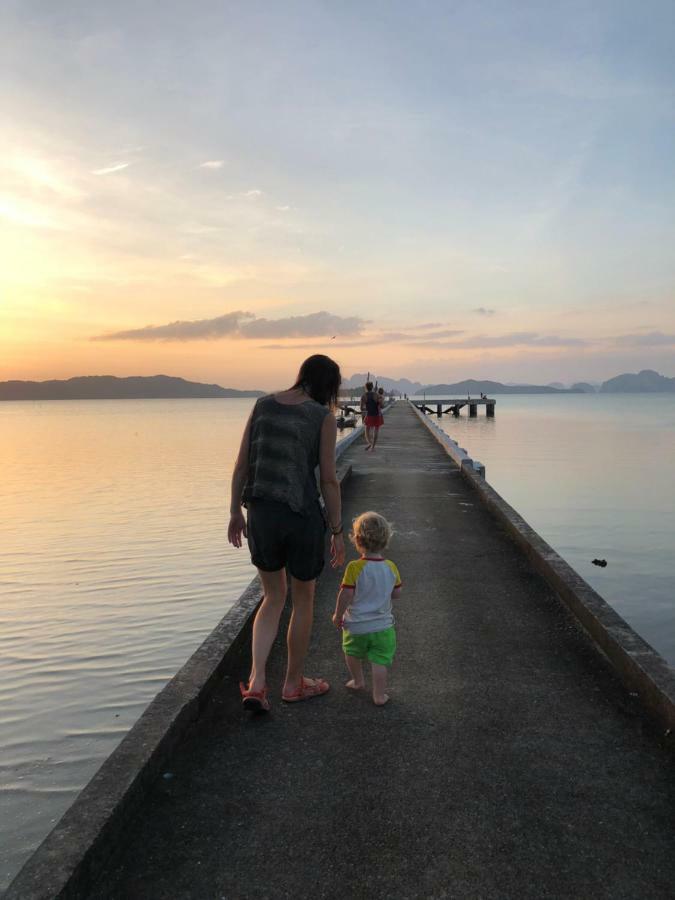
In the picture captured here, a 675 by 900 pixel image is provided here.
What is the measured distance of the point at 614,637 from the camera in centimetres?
510

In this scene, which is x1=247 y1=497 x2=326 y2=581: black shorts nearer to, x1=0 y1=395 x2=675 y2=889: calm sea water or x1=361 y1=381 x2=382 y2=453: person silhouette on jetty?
x1=0 y1=395 x2=675 y2=889: calm sea water

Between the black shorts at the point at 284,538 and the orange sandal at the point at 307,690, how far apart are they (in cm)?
87

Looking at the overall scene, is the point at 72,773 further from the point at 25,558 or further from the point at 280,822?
the point at 25,558

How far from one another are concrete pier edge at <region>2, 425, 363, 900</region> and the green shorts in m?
1.00

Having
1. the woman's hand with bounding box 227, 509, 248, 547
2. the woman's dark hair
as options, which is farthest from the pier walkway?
the woman's dark hair

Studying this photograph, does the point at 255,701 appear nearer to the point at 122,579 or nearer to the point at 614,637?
the point at 614,637

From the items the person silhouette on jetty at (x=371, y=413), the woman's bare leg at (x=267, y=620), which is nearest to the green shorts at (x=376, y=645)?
the woman's bare leg at (x=267, y=620)

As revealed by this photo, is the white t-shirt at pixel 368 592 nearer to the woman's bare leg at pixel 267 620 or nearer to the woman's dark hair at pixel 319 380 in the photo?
the woman's bare leg at pixel 267 620

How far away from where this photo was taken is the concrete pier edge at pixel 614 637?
166 inches

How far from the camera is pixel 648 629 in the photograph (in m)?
10.2

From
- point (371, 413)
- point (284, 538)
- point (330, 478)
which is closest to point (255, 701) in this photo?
point (284, 538)

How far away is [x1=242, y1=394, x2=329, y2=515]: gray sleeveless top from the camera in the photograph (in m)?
3.88

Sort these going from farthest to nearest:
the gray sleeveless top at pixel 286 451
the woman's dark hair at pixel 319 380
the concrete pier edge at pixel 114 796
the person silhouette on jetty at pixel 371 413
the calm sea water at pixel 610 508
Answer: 1. the person silhouette on jetty at pixel 371 413
2. the calm sea water at pixel 610 508
3. the woman's dark hair at pixel 319 380
4. the gray sleeveless top at pixel 286 451
5. the concrete pier edge at pixel 114 796

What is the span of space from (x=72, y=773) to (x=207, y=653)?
79.0 inches
